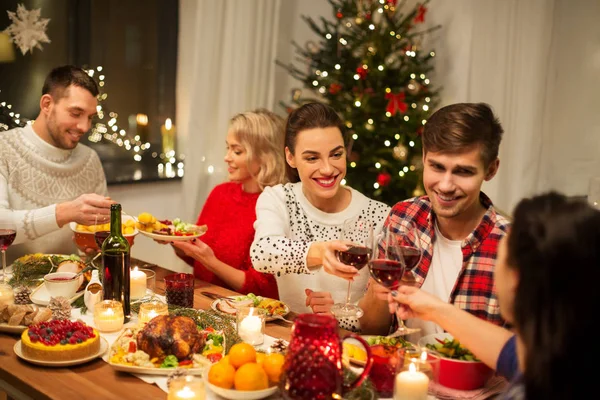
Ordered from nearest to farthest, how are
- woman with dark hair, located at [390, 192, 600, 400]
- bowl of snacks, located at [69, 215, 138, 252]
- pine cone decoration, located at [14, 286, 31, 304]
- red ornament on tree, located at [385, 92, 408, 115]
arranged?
woman with dark hair, located at [390, 192, 600, 400] → pine cone decoration, located at [14, 286, 31, 304] → bowl of snacks, located at [69, 215, 138, 252] → red ornament on tree, located at [385, 92, 408, 115]

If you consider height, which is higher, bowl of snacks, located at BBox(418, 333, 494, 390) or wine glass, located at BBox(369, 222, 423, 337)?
wine glass, located at BBox(369, 222, 423, 337)

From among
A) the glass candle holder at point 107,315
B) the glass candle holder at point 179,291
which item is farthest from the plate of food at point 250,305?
the glass candle holder at point 107,315

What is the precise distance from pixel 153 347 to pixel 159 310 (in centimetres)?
26

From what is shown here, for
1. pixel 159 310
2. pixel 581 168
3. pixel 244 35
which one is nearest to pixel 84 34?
pixel 244 35

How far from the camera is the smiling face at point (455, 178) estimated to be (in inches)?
79.9

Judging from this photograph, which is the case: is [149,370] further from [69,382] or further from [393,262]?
[393,262]

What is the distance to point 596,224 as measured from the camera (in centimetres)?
102

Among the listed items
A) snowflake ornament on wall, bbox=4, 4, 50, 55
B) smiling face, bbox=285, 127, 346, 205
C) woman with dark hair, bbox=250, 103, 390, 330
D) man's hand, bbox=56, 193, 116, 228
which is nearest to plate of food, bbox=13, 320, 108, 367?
woman with dark hair, bbox=250, 103, 390, 330

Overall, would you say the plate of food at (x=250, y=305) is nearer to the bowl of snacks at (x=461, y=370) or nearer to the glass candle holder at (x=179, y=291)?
the glass candle holder at (x=179, y=291)

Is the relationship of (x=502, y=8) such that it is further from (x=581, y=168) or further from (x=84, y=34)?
(x=84, y=34)

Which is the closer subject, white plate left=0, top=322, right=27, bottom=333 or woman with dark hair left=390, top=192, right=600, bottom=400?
woman with dark hair left=390, top=192, right=600, bottom=400

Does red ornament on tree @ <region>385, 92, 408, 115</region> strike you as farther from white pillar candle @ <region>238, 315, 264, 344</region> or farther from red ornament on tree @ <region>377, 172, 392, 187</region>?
white pillar candle @ <region>238, 315, 264, 344</region>

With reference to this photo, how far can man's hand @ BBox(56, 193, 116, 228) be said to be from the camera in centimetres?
263

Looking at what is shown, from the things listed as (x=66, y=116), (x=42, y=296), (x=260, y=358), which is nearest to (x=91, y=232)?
(x=42, y=296)
